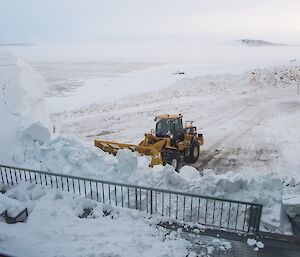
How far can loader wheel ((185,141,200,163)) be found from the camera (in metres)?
15.0

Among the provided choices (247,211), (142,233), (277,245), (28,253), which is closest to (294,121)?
(247,211)

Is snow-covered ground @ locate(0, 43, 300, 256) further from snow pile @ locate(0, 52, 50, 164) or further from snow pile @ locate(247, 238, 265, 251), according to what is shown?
snow pile @ locate(247, 238, 265, 251)

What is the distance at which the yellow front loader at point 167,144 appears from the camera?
42.2 feet

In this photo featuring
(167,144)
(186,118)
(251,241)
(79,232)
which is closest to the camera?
(79,232)

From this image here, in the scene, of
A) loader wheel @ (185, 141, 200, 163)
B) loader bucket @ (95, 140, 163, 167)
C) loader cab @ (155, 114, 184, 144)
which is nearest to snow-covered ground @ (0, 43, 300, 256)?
loader wheel @ (185, 141, 200, 163)

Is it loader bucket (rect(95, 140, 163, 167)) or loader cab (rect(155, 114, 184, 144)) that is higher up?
loader cab (rect(155, 114, 184, 144))

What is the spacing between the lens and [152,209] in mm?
8969

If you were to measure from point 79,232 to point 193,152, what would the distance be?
865cm

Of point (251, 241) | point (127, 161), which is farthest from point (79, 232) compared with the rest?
point (251, 241)

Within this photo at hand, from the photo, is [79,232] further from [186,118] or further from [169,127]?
[186,118]

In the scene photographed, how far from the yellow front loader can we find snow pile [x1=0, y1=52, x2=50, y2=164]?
277 cm

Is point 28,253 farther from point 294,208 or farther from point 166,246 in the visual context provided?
point 294,208

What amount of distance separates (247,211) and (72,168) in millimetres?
5898

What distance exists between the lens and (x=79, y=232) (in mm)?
7344
